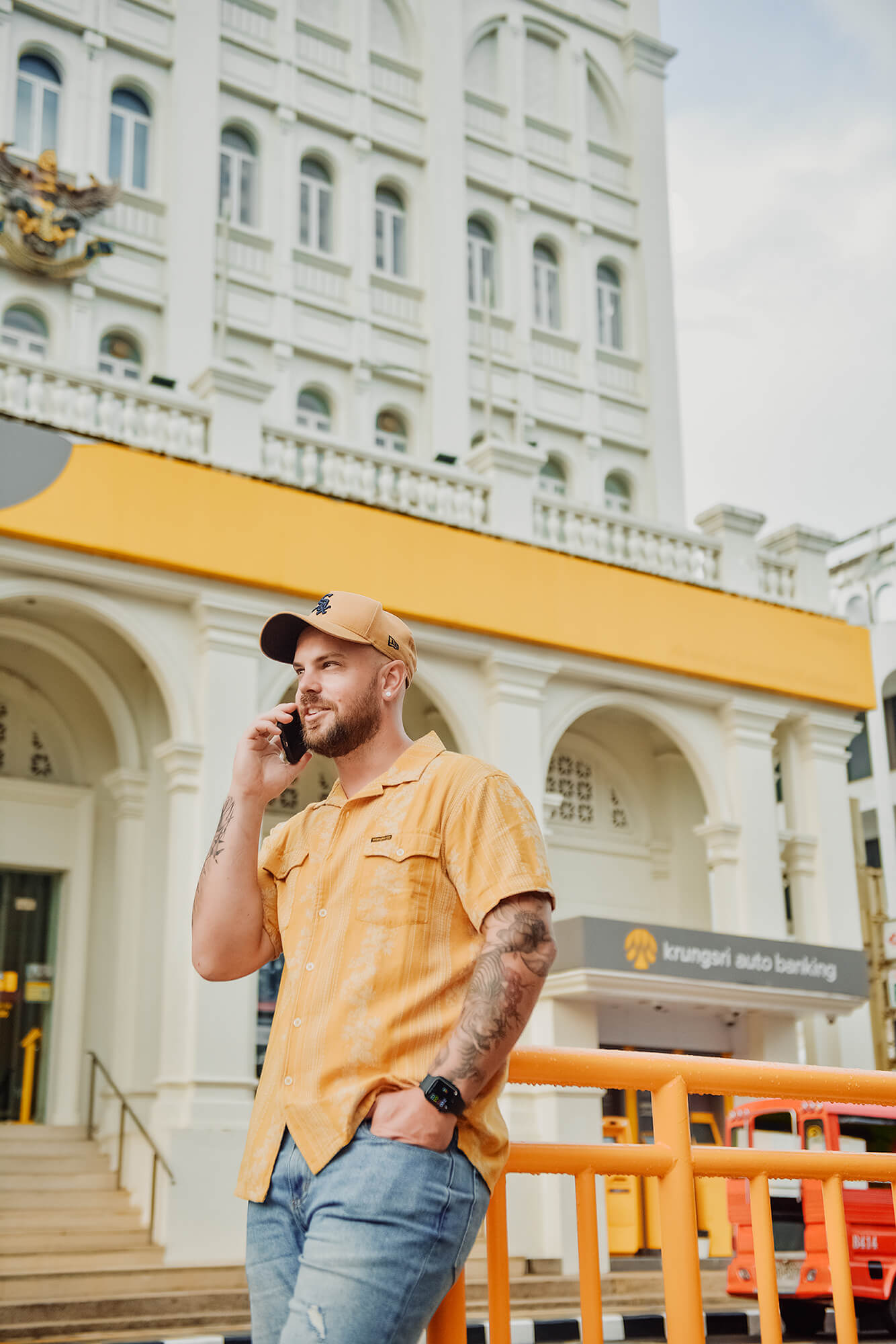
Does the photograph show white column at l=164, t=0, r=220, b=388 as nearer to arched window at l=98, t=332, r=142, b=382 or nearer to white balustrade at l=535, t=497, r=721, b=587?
arched window at l=98, t=332, r=142, b=382

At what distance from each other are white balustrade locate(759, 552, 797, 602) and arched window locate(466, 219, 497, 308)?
6234 mm

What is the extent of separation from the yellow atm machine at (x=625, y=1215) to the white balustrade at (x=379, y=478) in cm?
697

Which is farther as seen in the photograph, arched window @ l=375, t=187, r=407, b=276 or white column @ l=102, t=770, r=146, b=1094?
arched window @ l=375, t=187, r=407, b=276

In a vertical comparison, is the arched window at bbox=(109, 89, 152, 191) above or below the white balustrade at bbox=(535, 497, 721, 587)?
above

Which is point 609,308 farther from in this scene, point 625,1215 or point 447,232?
point 625,1215

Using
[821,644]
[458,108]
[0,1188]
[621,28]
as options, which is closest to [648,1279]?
[0,1188]

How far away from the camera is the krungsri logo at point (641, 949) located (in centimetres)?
1454

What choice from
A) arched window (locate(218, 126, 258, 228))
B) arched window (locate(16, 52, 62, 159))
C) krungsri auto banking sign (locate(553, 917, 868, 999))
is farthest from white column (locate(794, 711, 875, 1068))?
arched window (locate(16, 52, 62, 159))

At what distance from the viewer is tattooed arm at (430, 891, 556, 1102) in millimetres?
2195

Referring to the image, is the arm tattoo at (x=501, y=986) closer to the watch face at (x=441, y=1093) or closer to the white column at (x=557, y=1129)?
the watch face at (x=441, y=1093)

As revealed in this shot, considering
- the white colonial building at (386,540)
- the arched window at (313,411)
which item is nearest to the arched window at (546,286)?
the white colonial building at (386,540)

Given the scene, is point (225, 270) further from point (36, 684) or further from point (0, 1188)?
point (0, 1188)

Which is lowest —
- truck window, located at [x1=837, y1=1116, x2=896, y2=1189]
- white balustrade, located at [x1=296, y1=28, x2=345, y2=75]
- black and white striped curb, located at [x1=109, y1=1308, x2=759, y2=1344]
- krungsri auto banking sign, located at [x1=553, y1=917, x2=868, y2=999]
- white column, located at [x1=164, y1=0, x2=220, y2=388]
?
black and white striped curb, located at [x1=109, y1=1308, x2=759, y2=1344]

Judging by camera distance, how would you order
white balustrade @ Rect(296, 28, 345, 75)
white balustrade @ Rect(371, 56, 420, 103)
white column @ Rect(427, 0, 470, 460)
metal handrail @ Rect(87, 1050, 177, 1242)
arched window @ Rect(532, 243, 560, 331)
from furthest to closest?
arched window @ Rect(532, 243, 560, 331) < white balustrade @ Rect(371, 56, 420, 103) < white balustrade @ Rect(296, 28, 345, 75) < white column @ Rect(427, 0, 470, 460) < metal handrail @ Rect(87, 1050, 177, 1242)
